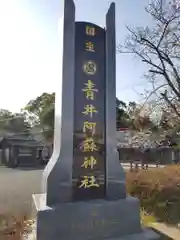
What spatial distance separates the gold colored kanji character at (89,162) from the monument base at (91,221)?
0.56 m

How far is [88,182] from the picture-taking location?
389 centimetres

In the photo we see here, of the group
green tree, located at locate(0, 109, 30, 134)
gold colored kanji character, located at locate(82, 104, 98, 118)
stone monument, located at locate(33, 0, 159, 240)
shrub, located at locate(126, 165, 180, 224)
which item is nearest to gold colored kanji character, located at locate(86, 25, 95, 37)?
stone monument, located at locate(33, 0, 159, 240)

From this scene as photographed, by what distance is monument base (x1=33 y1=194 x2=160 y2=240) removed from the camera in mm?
3293

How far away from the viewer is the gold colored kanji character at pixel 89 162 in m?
3.89

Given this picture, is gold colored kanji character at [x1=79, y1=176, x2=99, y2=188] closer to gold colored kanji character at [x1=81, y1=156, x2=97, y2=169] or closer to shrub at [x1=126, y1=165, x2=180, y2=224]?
gold colored kanji character at [x1=81, y1=156, x2=97, y2=169]

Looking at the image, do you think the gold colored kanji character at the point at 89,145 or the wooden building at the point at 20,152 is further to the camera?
the wooden building at the point at 20,152

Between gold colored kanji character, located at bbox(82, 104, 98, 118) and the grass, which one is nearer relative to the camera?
the grass

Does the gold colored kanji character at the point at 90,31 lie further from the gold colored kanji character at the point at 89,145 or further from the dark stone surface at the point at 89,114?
the gold colored kanji character at the point at 89,145

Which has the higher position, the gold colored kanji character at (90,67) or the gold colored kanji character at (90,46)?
the gold colored kanji character at (90,46)


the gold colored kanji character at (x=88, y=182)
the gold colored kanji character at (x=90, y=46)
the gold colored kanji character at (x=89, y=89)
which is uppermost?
the gold colored kanji character at (x=90, y=46)

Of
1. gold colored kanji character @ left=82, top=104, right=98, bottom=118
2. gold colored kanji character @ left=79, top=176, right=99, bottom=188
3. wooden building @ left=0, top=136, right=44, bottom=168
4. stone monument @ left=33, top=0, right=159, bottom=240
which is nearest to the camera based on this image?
stone monument @ left=33, top=0, right=159, bottom=240

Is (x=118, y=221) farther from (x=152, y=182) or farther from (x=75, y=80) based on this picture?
(x=152, y=182)

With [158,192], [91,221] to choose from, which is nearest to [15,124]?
[158,192]

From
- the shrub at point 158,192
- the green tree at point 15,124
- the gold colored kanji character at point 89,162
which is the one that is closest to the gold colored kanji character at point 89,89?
the gold colored kanji character at point 89,162
